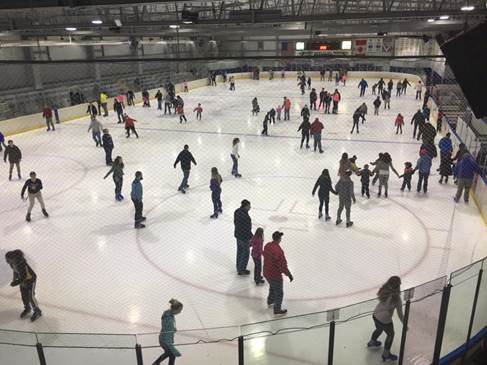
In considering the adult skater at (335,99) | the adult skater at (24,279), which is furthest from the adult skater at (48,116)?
the adult skater at (24,279)

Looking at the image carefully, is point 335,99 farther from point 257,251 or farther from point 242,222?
point 257,251

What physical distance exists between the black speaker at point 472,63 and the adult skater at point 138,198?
4.88m

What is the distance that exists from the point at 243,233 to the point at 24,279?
2.59m

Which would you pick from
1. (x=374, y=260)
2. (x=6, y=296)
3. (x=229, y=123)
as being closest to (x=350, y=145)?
(x=229, y=123)

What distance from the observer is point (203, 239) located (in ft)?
22.4

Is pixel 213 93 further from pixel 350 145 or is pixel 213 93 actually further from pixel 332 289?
pixel 332 289

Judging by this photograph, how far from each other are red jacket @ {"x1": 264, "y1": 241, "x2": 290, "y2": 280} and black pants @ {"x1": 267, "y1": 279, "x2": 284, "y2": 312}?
9cm

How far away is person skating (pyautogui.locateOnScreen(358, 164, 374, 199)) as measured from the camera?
830 cm

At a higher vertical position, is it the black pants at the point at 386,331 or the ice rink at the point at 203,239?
the black pants at the point at 386,331

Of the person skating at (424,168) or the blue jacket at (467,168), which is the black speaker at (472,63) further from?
the person skating at (424,168)

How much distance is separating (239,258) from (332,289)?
1.29 m

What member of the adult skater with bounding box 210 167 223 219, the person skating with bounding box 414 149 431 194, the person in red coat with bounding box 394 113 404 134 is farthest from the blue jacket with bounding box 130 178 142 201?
the person in red coat with bounding box 394 113 404 134

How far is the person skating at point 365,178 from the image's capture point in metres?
8.30

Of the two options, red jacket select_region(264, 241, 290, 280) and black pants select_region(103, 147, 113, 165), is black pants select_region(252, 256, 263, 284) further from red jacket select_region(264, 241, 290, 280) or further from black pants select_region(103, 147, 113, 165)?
black pants select_region(103, 147, 113, 165)
